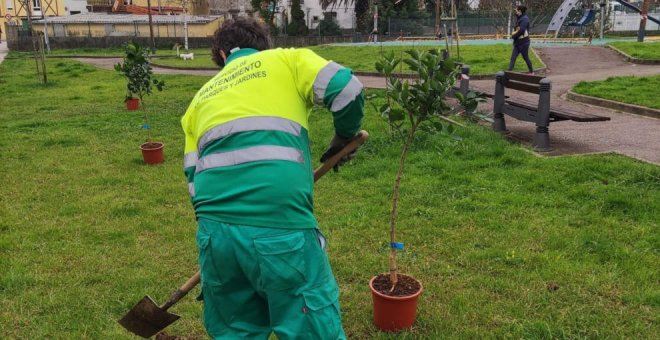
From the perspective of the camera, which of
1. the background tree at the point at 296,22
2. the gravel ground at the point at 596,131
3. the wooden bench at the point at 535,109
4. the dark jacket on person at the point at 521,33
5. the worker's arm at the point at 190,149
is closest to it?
the worker's arm at the point at 190,149

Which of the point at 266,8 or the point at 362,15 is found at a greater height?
the point at 266,8

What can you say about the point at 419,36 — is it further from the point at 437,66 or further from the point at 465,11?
the point at 437,66

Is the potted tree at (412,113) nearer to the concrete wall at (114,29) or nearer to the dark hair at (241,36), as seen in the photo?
the dark hair at (241,36)

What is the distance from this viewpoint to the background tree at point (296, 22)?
42812mm

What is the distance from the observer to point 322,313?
7.54 ft

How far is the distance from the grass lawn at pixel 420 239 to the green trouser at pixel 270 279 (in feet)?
3.77

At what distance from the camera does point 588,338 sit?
3.21 meters

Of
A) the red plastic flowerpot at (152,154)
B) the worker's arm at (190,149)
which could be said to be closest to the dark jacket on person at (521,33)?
the red plastic flowerpot at (152,154)

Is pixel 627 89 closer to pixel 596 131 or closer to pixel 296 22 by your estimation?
pixel 596 131

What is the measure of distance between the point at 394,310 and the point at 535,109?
502 centimetres

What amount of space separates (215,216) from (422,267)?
2.26 m

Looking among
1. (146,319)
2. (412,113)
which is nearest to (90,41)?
(146,319)

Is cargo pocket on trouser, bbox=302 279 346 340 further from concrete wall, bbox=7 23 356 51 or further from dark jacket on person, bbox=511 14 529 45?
concrete wall, bbox=7 23 356 51

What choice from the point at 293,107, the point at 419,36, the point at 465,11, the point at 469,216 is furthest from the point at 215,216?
the point at 465,11
